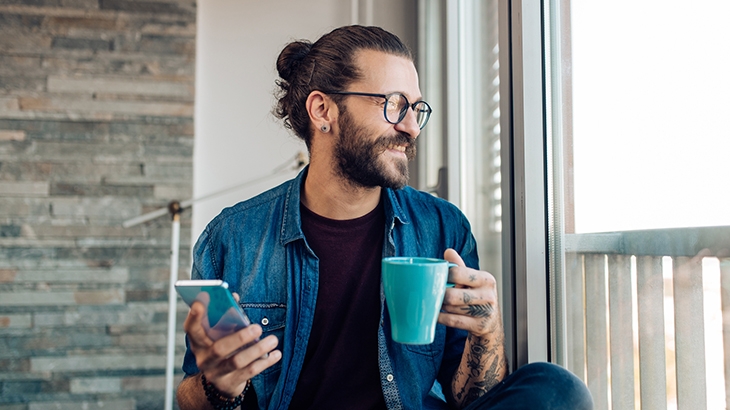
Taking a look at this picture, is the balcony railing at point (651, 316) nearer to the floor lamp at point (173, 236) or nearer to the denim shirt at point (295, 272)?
the denim shirt at point (295, 272)

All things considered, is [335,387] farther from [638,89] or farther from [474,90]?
[474,90]

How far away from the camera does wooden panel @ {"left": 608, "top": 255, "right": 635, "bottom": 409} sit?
907mm

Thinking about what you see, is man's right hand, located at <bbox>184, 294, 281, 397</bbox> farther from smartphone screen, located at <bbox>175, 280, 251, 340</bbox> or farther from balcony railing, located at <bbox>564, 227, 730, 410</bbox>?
balcony railing, located at <bbox>564, 227, 730, 410</bbox>

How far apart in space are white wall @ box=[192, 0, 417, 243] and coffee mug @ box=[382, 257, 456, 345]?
1807 mm

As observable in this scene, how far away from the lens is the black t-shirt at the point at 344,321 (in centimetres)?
116

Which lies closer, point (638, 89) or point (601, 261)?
point (638, 89)

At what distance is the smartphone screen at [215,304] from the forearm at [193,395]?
299mm

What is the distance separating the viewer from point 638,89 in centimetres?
87

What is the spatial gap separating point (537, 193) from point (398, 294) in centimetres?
51

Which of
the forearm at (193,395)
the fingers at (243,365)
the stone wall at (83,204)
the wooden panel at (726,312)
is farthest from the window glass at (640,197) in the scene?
the stone wall at (83,204)

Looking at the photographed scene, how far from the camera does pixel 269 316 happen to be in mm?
1207

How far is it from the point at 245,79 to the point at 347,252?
1.55 meters

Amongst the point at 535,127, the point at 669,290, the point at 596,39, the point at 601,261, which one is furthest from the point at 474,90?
the point at 669,290

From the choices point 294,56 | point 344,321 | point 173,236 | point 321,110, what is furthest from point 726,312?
point 173,236
